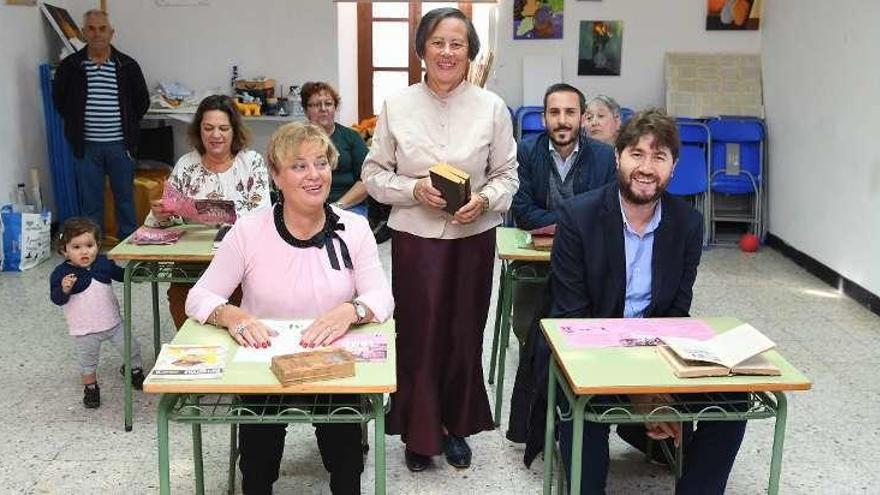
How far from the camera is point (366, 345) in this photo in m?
2.31

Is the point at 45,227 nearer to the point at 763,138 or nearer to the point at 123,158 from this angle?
the point at 123,158

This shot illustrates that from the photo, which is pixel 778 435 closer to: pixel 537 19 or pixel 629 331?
pixel 629 331

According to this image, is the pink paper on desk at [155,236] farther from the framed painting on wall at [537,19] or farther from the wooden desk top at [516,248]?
the framed painting on wall at [537,19]

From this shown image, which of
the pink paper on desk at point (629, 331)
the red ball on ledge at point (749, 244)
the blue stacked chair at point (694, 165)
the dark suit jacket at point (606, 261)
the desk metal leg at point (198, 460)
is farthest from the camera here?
the blue stacked chair at point (694, 165)

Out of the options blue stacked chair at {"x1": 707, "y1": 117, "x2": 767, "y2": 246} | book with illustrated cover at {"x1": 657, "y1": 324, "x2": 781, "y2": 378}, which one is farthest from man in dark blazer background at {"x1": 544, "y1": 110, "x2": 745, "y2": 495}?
blue stacked chair at {"x1": 707, "y1": 117, "x2": 767, "y2": 246}

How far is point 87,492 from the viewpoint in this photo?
9.95ft

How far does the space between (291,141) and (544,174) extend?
1.30 m

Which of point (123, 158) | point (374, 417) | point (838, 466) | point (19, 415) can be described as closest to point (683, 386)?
point (374, 417)

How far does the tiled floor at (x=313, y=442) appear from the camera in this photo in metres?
3.12

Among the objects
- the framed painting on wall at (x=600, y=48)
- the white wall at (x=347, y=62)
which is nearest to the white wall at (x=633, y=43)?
the framed painting on wall at (x=600, y=48)

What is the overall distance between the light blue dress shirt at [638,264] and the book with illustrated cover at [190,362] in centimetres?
126

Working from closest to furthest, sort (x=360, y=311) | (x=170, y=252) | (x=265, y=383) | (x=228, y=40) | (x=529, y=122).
A: (x=265, y=383), (x=360, y=311), (x=170, y=252), (x=529, y=122), (x=228, y=40)

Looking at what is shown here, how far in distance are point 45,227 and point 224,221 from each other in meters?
3.14

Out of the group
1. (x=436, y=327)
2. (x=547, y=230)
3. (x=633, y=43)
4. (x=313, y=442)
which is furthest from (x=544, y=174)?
(x=633, y=43)
